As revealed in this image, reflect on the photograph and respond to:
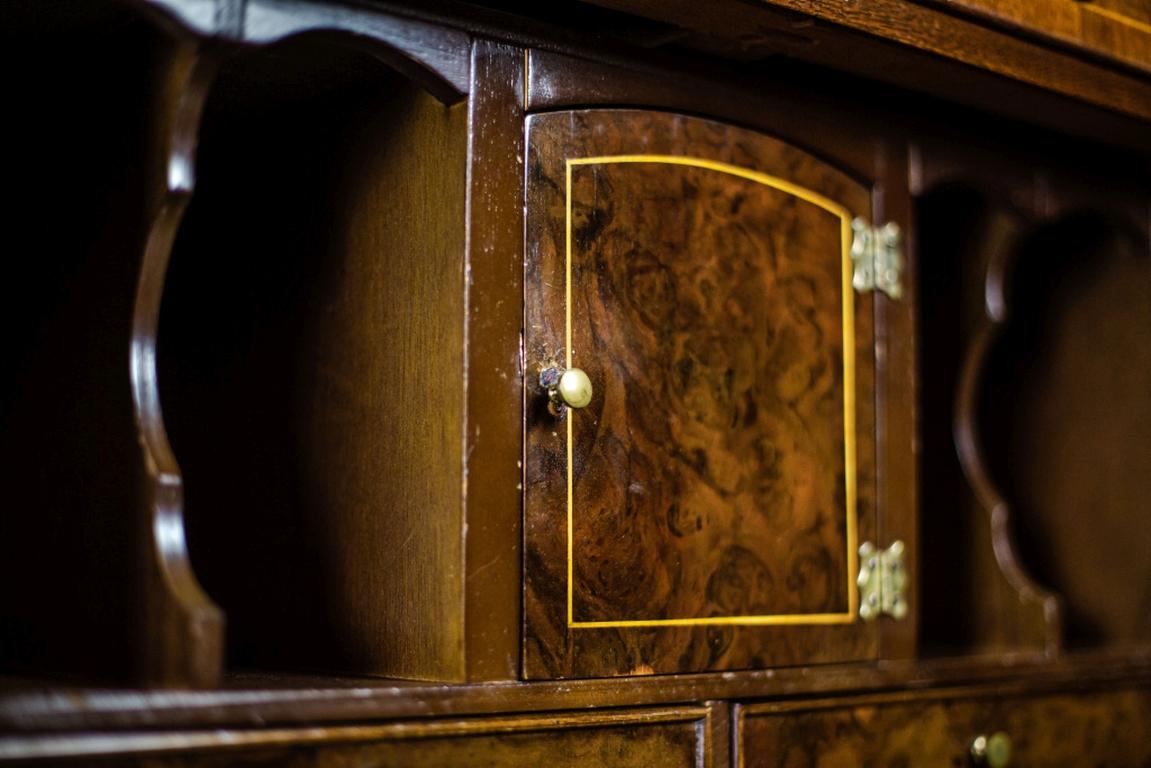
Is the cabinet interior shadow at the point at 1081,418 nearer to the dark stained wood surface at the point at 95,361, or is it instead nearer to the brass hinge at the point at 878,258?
the brass hinge at the point at 878,258

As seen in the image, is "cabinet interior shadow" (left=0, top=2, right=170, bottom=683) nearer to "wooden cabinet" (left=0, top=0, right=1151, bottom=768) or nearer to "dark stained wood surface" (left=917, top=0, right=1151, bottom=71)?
"wooden cabinet" (left=0, top=0, right=1151, bottom=768)

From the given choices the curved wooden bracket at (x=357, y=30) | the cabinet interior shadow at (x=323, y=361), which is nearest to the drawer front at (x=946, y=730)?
the cabinet interior shadow at (x=323, y=361)

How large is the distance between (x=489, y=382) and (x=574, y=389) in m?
0.07

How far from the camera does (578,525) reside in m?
1.21

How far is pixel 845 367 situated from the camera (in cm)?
145

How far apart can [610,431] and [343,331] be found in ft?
0.86

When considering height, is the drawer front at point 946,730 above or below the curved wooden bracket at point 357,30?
below

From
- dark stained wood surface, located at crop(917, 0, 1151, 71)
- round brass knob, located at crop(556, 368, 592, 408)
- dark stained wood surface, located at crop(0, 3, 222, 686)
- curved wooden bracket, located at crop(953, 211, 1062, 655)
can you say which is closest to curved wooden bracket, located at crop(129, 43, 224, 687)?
dark stained wood surface, located at crop(0, 3, 222, 686)

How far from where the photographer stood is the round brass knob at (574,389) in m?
1.17

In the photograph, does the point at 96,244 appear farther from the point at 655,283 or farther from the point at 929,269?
the point at 929,269

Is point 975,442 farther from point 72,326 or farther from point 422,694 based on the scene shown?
point 72,326

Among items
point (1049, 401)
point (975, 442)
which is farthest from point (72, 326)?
point (1049, 401)

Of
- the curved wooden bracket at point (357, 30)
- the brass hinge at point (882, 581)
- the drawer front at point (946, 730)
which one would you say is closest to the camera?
the curved wooden bracket at point (357, 30)

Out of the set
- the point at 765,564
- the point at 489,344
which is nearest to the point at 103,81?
the point at 489,344
